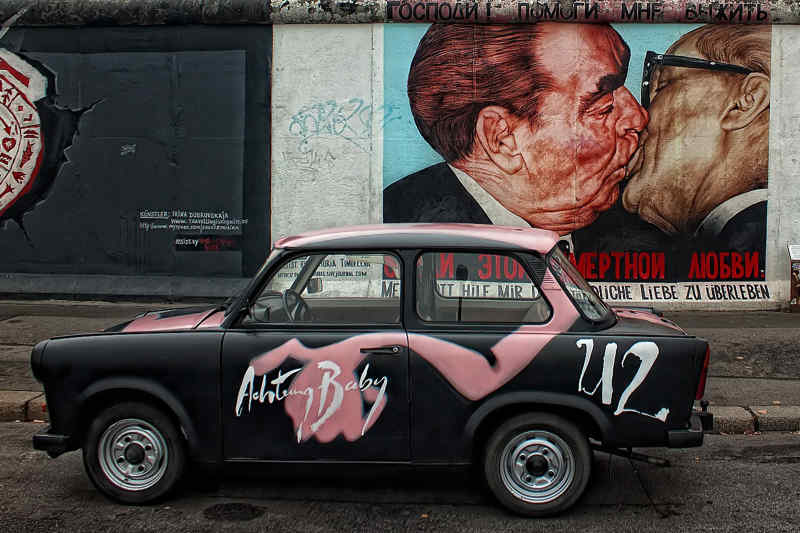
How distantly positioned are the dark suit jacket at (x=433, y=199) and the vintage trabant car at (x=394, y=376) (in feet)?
21.5

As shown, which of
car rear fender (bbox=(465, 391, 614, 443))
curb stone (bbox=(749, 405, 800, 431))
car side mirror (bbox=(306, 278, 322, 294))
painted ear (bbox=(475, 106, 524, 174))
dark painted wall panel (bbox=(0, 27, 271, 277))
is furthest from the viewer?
dark painted wall panel (bbox=(0, 27, 271, 277))

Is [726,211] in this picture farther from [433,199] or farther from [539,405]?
[539,405]

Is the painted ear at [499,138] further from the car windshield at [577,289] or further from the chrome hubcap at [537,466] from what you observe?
the chrome hubcap at [537,466]

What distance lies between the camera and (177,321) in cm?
529

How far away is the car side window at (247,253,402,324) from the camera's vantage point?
16.5 feet

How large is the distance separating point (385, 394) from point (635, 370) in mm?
1416

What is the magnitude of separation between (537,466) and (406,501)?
882mm

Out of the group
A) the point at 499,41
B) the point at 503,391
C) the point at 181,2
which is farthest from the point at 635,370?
the point at 181,2

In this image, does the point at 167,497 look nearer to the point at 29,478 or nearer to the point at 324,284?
the point at 29,478

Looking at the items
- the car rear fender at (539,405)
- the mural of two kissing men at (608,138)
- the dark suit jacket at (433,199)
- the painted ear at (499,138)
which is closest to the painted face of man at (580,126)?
the mural of two kissing men at (608,138)

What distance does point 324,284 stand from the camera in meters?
5.27

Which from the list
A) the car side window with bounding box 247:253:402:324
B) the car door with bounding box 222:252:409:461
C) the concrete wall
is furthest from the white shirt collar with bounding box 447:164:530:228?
the car door with bounding box 222:252:409:461

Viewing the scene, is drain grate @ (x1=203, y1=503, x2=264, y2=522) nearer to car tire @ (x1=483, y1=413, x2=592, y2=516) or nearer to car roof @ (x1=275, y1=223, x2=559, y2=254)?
car tire @ (x1=483, y1=413, x2=592, y2=516)

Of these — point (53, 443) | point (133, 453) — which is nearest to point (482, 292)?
point (133, 453)
